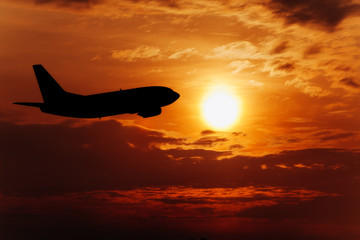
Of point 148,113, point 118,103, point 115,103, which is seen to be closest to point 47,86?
point 115,103

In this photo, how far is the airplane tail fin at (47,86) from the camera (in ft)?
405

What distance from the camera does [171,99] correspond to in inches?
4250

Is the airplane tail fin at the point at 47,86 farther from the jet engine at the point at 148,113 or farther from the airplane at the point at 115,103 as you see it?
the jet engine at the point at 148,113

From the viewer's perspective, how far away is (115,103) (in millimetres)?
98438

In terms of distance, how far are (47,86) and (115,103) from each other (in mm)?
39668

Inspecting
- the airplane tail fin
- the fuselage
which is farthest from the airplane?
the airplane tail fin

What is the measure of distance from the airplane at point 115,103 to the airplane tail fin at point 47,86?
613 cm

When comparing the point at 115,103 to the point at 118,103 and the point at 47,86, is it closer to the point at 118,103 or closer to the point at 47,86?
the point at 118,103

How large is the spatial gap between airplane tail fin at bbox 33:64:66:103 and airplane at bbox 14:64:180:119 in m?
6.13

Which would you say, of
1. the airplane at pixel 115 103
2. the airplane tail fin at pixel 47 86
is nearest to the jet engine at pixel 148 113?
the airplane at pixel 115 103

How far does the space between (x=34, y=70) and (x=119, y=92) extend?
151 feet

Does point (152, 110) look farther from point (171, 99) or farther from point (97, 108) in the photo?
point (97, 108)

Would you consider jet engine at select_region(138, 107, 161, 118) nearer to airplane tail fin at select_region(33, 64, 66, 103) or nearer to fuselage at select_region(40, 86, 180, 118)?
fuselage at select_region(40, 86, 180, 118)

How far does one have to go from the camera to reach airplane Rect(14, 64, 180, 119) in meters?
98.9
